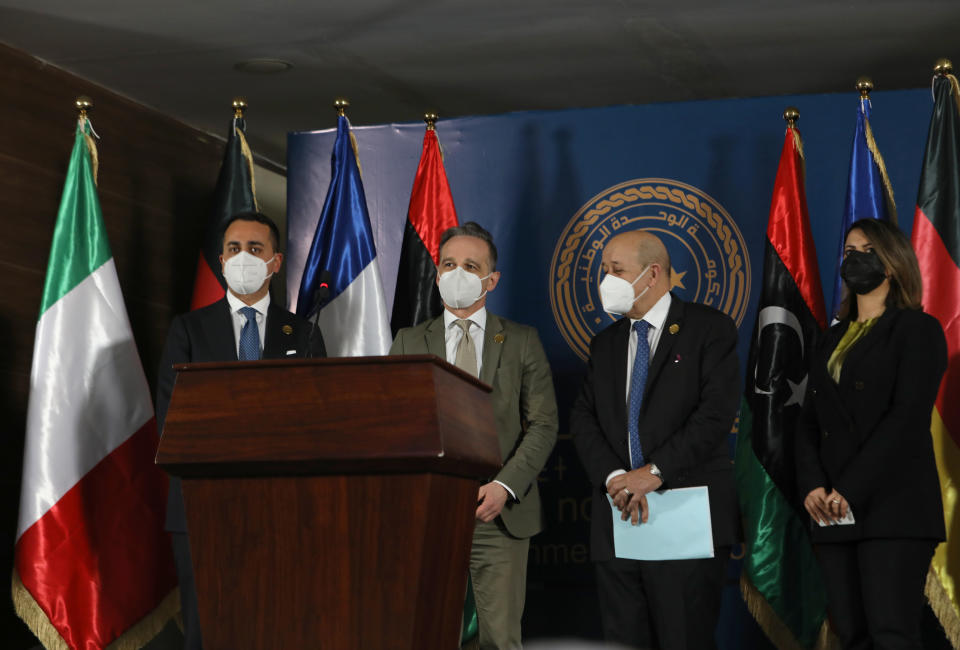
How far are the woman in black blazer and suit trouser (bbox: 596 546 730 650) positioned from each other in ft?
0.99

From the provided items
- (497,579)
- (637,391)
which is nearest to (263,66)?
(637,391)

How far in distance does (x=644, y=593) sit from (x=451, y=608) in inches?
42.4

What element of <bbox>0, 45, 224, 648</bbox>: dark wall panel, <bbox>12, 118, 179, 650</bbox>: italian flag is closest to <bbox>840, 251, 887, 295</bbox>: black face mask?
<bbox>12, 118, 179, 650</bbox>: italian flag

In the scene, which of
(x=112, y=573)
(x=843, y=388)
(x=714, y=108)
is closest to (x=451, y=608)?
(x=843, y=388)

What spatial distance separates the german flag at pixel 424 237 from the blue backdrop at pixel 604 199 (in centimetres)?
34

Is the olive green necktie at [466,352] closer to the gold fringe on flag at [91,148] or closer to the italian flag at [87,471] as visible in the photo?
the italian flag at [87,471]

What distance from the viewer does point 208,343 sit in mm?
3318

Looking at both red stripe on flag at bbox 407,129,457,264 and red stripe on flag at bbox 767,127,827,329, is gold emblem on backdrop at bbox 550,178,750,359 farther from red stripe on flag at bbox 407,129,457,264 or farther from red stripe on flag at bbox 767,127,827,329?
red stripe on flag at bbox 407,129,457,264

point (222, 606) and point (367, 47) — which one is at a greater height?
point (367, 47)

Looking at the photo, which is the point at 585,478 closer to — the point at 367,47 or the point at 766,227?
the point at 766,227

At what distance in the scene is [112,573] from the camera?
3793 millimetres

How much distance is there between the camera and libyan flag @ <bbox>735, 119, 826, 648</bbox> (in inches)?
141

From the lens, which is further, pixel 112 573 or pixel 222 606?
pixel 112 573

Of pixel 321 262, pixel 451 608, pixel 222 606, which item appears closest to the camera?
pixel 222 606
